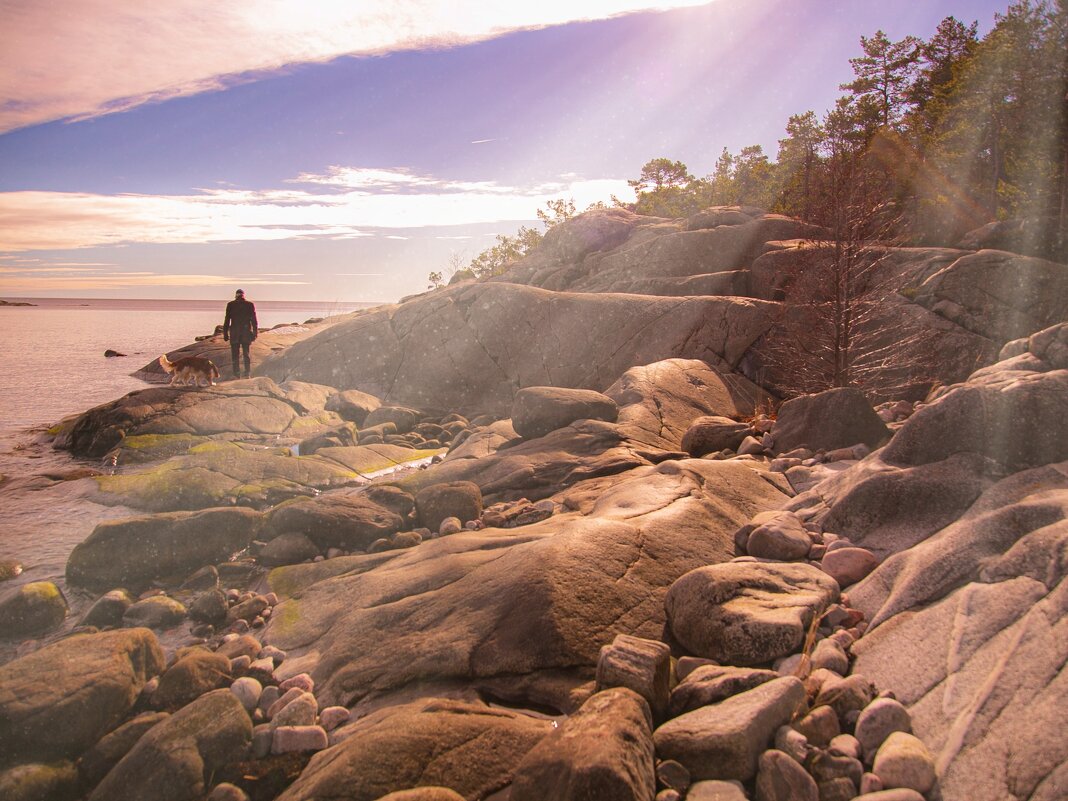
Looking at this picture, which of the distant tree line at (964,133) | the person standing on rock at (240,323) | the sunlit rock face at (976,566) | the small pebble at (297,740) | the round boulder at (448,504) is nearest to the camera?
the sunlit rock face at (976,566)

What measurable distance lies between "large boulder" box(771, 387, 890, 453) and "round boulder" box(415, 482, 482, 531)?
4.60 metres

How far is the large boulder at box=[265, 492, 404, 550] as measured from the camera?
29.9 ft

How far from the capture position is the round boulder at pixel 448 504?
9.64m

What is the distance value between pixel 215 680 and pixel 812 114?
73802mm

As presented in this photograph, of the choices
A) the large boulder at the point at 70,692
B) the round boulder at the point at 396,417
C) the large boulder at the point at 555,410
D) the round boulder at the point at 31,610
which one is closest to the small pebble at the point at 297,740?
the large boulder at the point at 70,692

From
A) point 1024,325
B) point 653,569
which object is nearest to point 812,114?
point 1024,325

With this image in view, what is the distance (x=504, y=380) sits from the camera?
19375 mm

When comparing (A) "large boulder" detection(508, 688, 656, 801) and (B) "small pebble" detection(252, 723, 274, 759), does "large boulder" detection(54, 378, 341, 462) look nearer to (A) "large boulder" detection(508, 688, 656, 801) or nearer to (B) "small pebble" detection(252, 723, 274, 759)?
(B) "small pebble" detection(252, 723, 274, 759)

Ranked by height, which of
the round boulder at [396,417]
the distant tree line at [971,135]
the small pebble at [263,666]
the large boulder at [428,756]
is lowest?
the small pebble at [263,666]

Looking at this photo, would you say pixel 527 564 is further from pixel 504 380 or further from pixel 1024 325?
pixel 1024 325

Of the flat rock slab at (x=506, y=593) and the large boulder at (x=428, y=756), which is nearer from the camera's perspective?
the large boulder at (x=428, y=756)

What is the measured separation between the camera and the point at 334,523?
361 inches

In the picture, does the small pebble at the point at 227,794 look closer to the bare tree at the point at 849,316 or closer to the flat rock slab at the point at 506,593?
the flat rock slab at the point at 506,593

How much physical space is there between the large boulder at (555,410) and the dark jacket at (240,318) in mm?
12902
